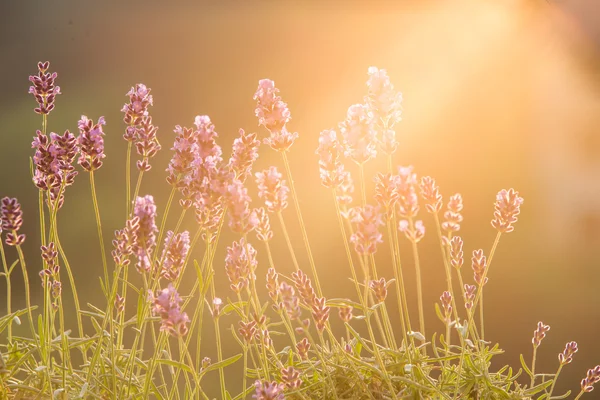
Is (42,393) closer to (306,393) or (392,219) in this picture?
A: (306,393)

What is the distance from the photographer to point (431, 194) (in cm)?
118

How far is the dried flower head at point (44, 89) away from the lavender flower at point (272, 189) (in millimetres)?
532

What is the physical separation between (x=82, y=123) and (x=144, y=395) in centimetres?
59

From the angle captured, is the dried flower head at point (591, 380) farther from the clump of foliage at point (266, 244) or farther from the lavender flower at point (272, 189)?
the lavender flower at point (272, 189)

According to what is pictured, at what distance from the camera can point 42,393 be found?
136cm

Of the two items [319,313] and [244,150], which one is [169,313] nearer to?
[319,313]

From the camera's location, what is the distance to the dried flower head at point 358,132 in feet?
4.13

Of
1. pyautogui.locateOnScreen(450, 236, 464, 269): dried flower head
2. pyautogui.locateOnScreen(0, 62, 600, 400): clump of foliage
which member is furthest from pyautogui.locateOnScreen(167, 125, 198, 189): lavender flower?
pyautogui.locateOnScreen(450, 236, 464, 269): dried flower head

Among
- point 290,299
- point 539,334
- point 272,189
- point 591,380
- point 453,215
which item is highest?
→ point 272,189

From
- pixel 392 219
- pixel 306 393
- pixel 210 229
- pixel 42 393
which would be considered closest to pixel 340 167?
pixel 392 219

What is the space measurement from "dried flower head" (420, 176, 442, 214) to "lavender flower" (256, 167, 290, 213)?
28 cm

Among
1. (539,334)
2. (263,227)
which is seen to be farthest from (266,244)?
(539,334)

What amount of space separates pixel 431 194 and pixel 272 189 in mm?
315

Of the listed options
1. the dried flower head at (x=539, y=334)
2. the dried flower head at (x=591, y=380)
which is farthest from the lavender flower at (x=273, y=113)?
the dried flower head at (x=591, y=380)
